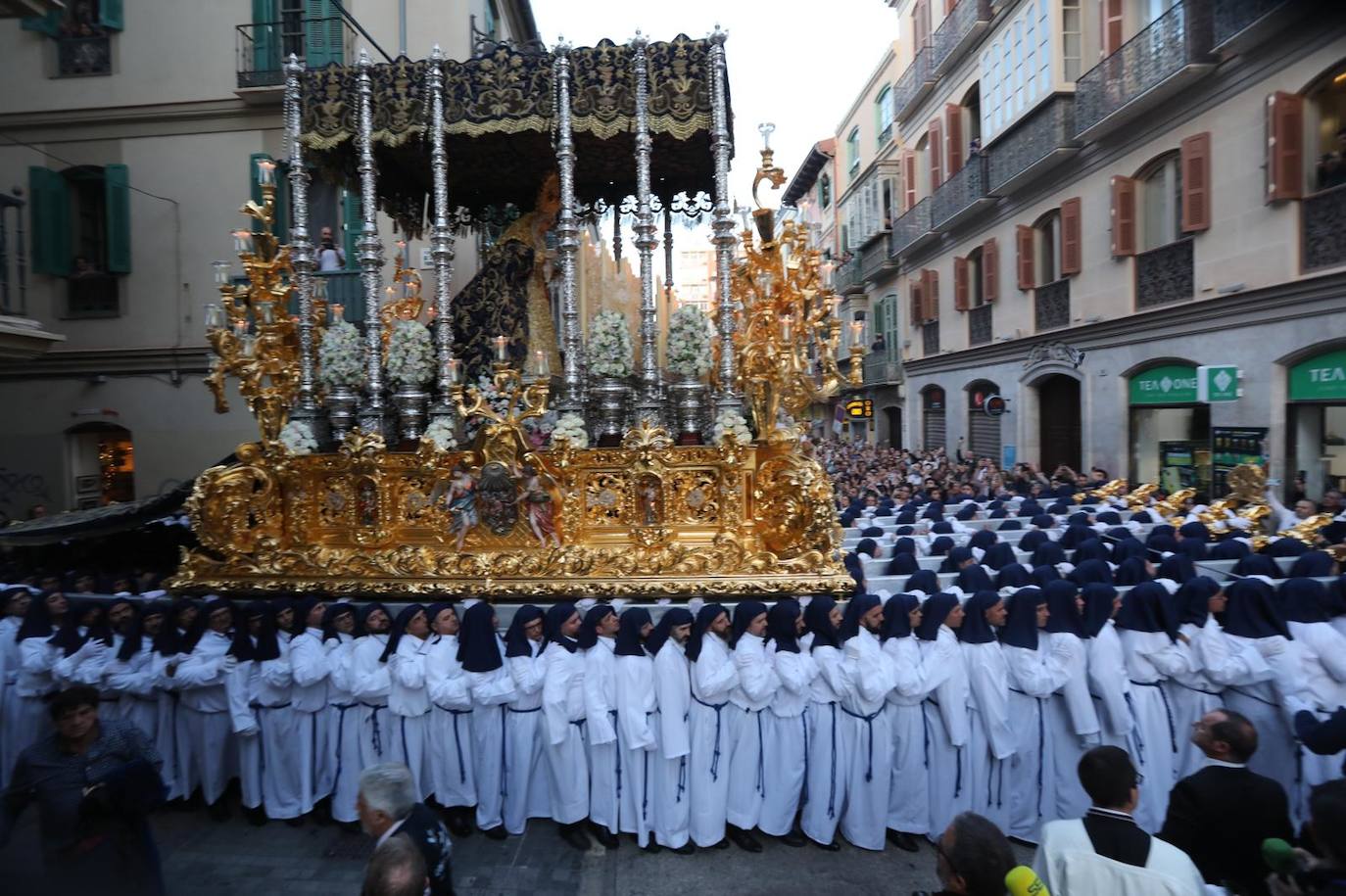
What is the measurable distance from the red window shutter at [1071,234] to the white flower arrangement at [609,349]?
46.4 ft

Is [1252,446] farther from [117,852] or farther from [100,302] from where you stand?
[100,302]

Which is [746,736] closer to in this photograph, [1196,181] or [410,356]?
[410,356]

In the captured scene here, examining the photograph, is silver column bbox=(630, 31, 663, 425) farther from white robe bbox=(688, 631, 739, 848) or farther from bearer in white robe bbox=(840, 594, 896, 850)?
bearer in white robe bbox=(840, 594, 896, 850)

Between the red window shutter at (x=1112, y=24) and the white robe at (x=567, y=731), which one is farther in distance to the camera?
the red window shutter at (x=1112, y=24)

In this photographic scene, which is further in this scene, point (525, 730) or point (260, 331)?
point (260, 331)

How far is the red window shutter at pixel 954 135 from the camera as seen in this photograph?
23031mm

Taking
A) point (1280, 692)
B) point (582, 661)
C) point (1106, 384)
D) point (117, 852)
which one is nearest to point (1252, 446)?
point (1106, 384)

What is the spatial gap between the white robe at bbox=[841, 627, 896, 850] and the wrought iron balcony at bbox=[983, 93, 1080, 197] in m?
16.2

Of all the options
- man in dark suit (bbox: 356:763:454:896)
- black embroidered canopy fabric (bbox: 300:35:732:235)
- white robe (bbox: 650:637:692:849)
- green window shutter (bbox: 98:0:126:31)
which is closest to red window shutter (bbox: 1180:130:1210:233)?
black embroidered canopy fabric (bbox: 300:35:732:235)

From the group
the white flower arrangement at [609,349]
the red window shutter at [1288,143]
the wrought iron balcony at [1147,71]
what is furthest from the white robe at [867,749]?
the wrought iron balcony at [1147,71]

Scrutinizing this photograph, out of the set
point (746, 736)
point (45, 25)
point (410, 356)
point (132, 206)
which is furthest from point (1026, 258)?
point (45, 25)

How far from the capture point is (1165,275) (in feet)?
48.5

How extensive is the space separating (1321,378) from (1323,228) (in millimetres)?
2352

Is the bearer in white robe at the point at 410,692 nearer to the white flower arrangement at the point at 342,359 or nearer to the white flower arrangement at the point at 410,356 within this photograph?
the white flower arrangement at the point at 410,356
